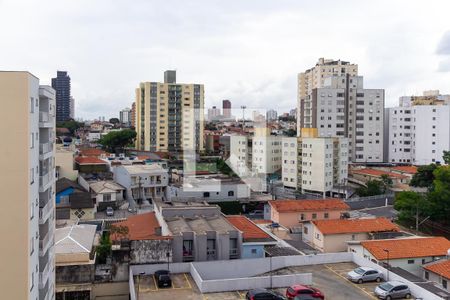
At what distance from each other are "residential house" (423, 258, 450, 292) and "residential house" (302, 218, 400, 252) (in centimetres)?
358

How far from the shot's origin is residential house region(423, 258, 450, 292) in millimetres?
14734

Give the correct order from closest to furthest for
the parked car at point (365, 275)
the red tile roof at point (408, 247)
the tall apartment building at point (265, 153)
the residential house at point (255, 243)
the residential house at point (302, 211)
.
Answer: the parked car at point (365, 275) → the red tile roof at point (408, 247) → the residential house at point (255, 243) → the residential house at point (302, 211) → the tall apartment building at point (265, 153)

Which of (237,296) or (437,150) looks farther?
(437,150)

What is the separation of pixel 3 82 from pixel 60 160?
23.9 m

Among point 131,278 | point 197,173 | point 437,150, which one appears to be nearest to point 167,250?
point 131,278

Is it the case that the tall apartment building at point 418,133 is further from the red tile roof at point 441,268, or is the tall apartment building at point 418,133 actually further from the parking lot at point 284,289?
the parking lot at point 284,289

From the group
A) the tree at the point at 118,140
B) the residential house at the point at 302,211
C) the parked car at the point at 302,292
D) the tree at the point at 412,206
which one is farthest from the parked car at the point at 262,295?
the tree at the point at 118,140

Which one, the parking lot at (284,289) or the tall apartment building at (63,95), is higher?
the tall apartment building at (63,95)

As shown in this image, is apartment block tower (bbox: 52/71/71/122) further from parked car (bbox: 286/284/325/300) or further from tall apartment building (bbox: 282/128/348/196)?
parked car (bbox: 286/284/325/300)

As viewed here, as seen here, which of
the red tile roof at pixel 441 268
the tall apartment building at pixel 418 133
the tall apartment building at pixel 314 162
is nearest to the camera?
the red tile roof at pixel 441 268

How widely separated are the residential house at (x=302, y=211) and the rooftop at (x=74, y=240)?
341 inches

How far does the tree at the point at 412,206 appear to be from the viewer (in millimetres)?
22906

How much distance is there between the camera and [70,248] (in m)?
16.0

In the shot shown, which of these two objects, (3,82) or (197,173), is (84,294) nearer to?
(3,82)
